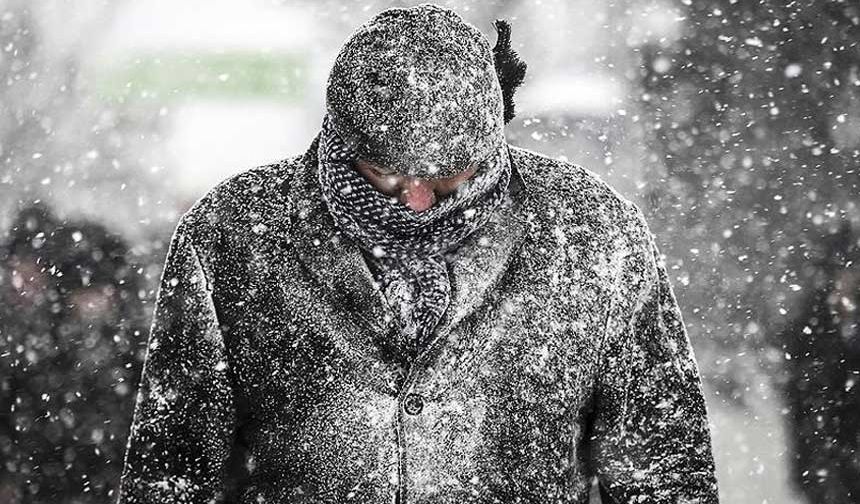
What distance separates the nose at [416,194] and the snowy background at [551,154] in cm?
399

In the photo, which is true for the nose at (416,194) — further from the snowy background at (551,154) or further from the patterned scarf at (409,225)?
the snowy background at (551,154)

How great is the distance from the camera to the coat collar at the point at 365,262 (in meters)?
2.01

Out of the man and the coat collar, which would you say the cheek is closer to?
the man

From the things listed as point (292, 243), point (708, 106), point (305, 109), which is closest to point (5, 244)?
point (305, 109)

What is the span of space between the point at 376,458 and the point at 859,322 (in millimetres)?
4421

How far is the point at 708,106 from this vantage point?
587 cm

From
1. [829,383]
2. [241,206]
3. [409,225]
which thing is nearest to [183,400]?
[241,206]

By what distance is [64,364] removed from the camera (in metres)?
5.74

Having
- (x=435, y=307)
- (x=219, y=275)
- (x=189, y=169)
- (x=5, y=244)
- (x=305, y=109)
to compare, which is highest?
(x=435, y=307)

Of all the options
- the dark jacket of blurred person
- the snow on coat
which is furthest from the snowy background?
the snow on coat

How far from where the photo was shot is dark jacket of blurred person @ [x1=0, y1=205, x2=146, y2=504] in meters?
5.66

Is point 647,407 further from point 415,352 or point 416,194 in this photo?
point 416,194

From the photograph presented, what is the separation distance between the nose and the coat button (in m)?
0.35

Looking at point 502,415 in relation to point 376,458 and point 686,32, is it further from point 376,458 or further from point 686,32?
point 686,32
